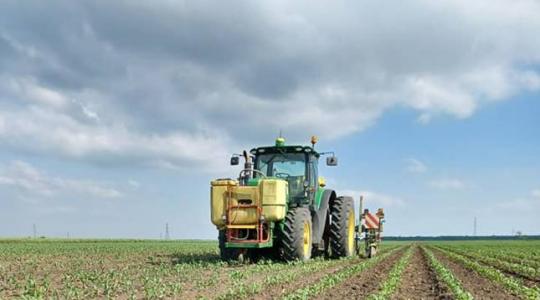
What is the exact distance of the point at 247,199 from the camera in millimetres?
15523

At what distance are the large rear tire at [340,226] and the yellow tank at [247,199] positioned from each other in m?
2.77

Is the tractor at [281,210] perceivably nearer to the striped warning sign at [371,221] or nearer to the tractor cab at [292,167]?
the tractor cab at [292,167]

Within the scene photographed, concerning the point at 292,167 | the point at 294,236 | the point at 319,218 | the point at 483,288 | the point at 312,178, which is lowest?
the point at 483,288

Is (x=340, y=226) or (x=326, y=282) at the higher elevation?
(x=340, y=226)

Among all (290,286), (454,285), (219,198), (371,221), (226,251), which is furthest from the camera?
(371,221)

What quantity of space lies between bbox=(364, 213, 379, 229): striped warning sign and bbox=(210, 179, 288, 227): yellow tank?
635 centimetres

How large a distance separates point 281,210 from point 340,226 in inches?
123

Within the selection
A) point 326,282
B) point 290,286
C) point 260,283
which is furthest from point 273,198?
point 290,286

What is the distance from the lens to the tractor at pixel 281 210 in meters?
15.1

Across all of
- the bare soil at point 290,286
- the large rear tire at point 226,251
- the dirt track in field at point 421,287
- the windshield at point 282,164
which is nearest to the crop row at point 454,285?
the dirt track in field at point 421,287

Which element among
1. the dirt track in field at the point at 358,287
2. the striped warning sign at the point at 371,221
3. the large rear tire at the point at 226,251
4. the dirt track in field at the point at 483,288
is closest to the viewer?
the dirt track in field at the point at 358,287

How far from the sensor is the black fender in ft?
54.5

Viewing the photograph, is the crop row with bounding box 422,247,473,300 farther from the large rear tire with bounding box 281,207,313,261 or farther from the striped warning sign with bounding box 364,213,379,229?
the striped warning sign with bounding box 364,213,379,229

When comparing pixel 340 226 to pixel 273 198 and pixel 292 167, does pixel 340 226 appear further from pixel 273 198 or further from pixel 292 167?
pixel 273 198
